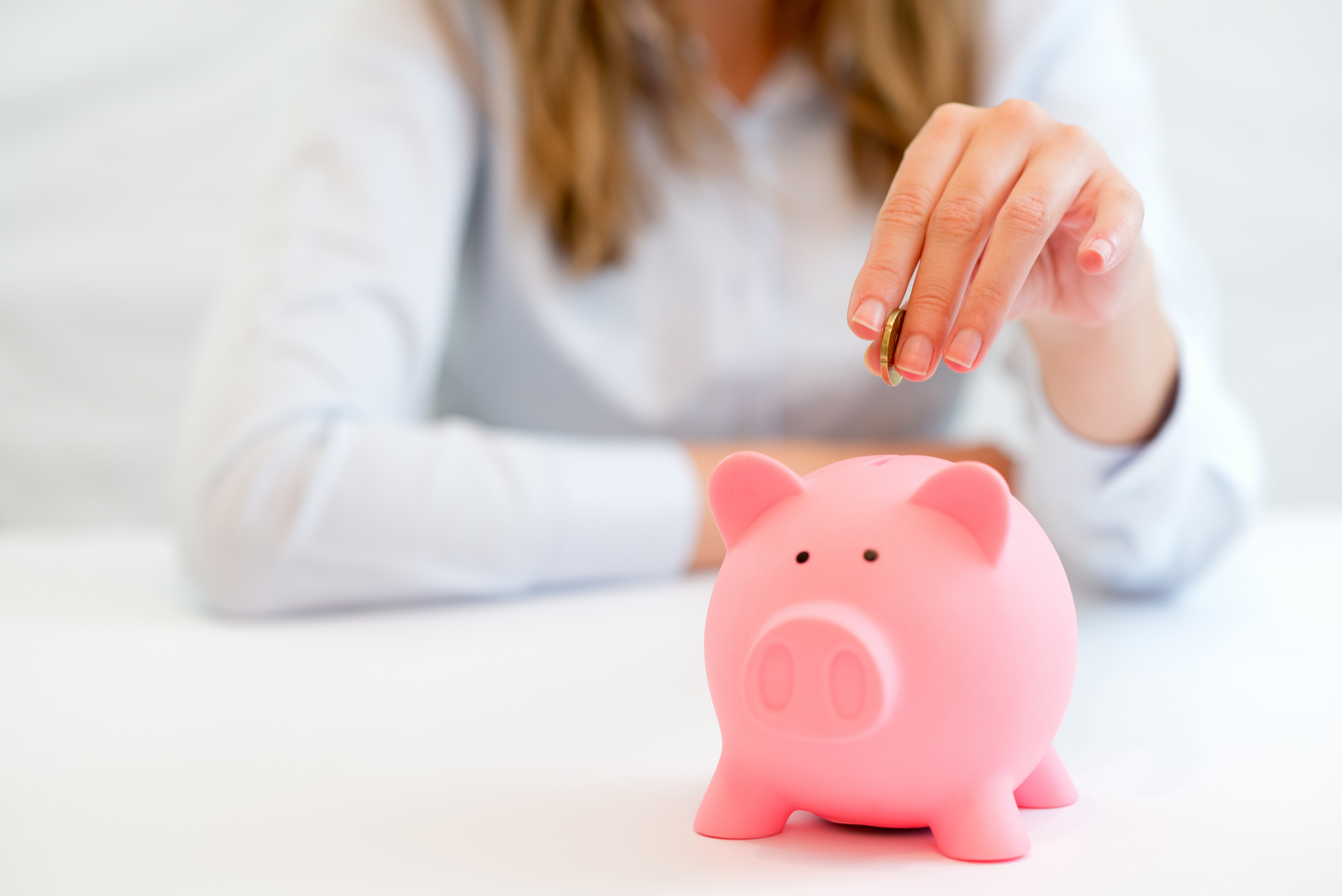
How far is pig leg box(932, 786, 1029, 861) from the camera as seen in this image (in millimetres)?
411

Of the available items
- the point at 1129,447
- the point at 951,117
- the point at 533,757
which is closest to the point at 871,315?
the point at 951,117

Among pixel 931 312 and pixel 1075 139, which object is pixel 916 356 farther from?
pixel 1075 139

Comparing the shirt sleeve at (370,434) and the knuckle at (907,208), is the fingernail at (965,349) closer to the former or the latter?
the knuckle at (907,208)

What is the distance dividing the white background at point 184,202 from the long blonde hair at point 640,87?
2.23 feet

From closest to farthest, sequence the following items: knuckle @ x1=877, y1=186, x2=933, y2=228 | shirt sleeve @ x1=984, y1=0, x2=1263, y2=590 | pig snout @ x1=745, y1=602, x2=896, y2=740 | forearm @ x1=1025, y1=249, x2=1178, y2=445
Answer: pig snout @ x1=745, y1=602, x2=896, y2=740
knuckle @ x1=877, y1=186, x2=933, y2=228
forearm @ x1=1025, y1=249, x2=1178, y2=445
shirt sleeve @ x1=984, y1=0, x2=1263, y2=590

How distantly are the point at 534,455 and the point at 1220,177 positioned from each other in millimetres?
1347

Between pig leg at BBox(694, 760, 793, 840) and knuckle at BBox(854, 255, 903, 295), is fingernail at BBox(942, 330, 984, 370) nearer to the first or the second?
knuckle at BBox(854, 255, 903, 295)

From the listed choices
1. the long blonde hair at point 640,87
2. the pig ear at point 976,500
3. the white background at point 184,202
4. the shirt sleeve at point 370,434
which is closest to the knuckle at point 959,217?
the pig ear at point 976,500

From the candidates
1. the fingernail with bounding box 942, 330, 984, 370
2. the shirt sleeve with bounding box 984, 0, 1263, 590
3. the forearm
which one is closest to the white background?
the shirt sleeve with bounding box 984, 0, 1263, 590

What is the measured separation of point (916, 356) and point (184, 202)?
4.95ft

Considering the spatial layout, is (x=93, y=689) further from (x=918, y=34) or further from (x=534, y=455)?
(x=918, y=34)

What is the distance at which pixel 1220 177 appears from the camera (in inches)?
67.9

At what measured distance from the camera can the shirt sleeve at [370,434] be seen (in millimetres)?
869

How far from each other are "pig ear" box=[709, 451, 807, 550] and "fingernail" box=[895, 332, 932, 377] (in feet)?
0.22
